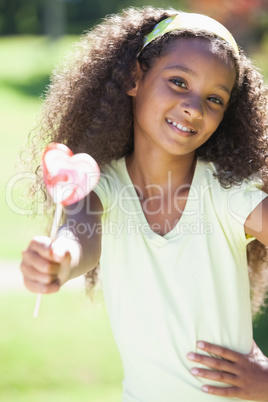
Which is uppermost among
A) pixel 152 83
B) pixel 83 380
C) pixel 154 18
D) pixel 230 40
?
pixel 154 18

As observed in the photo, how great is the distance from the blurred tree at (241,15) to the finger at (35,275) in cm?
1063

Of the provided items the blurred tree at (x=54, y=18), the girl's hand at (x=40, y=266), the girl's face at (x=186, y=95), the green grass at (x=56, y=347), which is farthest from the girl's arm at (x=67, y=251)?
the blurred tree at (x=54, y=18)

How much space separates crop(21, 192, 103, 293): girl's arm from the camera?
1512 millimetres

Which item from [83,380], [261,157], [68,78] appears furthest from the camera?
[83,380]

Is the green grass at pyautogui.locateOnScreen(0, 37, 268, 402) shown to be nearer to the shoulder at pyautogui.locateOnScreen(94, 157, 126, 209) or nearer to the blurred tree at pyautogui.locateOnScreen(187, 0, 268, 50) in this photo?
the shoulder at pyautogui.locateOnScreen(94, 157, 126, 209)

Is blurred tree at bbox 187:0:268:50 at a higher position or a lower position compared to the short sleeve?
higher

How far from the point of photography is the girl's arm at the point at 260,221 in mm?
2055

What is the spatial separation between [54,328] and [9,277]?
3.59ft

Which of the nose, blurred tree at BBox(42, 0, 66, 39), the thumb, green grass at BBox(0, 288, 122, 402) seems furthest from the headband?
blurred tree at BBox(42, 0, 66, 39)

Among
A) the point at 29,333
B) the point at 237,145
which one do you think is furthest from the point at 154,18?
the point at 29,333

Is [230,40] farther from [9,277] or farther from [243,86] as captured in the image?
[9,277]

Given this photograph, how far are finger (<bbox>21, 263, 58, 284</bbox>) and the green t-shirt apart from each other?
0.65m

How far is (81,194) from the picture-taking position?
1.76m

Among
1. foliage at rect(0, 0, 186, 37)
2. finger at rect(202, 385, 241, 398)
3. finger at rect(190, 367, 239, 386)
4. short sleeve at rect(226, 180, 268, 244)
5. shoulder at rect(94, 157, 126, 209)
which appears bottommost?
finger at rect(202, 385, 241, 398)
